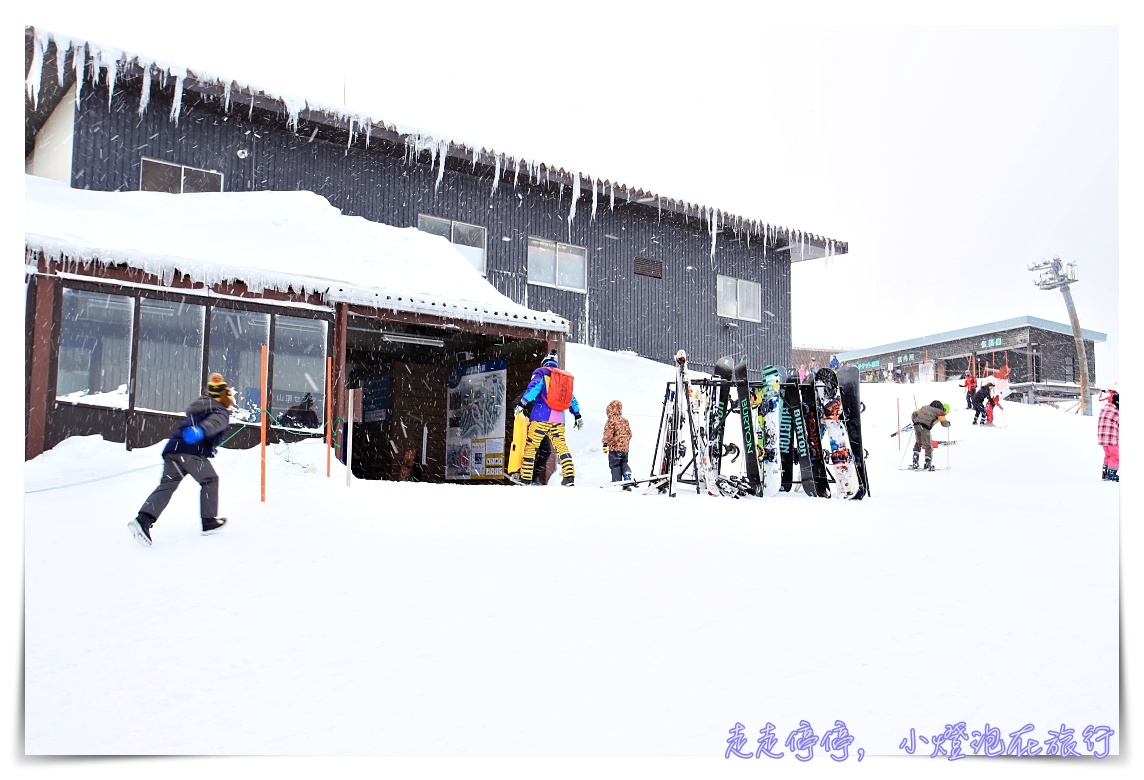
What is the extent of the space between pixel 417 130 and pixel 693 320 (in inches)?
269

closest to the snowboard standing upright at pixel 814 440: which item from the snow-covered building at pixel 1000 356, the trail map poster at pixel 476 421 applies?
the trail map poster at pixel 476 421

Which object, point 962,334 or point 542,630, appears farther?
point 962,334

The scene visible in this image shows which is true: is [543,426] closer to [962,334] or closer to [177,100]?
[177,100]

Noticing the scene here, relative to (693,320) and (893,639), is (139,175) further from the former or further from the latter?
(893,639)

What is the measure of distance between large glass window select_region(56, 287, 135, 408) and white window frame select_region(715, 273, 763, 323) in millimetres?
11863

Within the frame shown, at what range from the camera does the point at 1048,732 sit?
13.4 feet

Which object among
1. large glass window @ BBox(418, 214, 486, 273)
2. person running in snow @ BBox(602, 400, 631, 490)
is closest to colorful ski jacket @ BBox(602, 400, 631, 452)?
person running in snow @ BBox(602, 400, 631, 490)

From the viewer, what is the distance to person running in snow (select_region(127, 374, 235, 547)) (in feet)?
19.1

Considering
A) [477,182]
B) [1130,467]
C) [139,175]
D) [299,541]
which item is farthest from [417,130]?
[1130,467]

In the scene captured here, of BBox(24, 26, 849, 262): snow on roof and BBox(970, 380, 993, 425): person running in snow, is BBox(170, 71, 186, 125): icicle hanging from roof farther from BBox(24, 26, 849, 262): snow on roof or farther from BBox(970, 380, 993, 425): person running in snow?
BBox(970, 380, 993, 425): person running in snow

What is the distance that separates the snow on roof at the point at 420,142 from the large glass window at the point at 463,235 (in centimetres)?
84

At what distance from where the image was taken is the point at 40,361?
8508mm

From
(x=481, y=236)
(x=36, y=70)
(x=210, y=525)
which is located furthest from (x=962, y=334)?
(x=210, y=525)

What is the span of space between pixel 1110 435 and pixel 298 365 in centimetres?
1044
